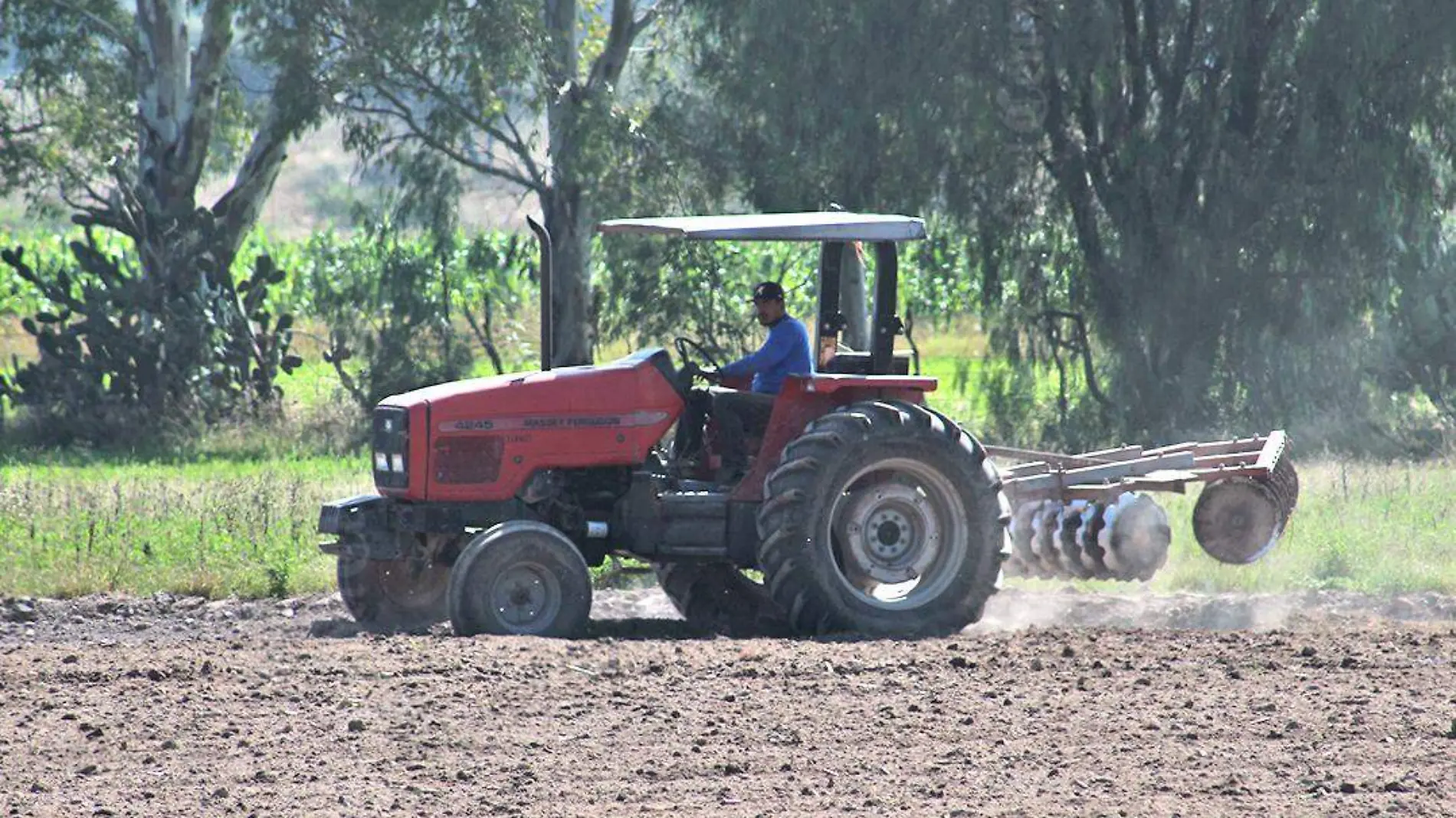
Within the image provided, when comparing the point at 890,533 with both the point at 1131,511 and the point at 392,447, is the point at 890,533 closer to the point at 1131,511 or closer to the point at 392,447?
the point at 1131,511

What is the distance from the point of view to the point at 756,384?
10883 millimetres

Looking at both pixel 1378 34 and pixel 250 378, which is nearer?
pixel 1378 34

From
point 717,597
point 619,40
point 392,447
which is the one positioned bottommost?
point 717,597

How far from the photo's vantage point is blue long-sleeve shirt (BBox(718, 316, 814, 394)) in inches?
424

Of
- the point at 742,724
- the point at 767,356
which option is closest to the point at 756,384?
the point at 767,356

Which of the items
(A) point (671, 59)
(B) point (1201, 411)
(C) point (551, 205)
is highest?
(A) point (671, 59)

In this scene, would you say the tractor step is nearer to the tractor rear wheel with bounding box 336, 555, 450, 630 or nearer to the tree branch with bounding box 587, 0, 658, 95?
the tractor rear wheel with bounding box 336, 555, 450, 630

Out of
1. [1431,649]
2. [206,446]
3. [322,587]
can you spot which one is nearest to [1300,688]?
[1431,649]

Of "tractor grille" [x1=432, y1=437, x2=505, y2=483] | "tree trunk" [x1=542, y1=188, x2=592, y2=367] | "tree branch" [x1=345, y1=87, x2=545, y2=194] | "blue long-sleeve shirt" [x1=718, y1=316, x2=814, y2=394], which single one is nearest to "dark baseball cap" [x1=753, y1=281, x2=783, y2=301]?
"blue long-sleeve shirt" [x1=718, y1=316, x2=814, y2=394]

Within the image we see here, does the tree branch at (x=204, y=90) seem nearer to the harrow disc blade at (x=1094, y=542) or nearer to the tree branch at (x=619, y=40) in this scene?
the tree branch at (x=619, y=40)

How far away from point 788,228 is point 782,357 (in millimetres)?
629

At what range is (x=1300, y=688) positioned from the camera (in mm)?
9164

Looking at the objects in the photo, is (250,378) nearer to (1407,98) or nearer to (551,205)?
(551,205)

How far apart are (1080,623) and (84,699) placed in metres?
5.29
